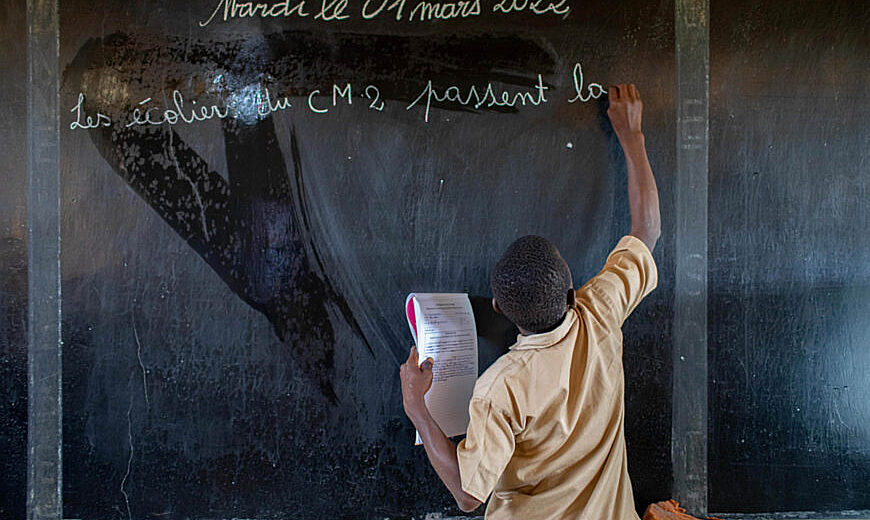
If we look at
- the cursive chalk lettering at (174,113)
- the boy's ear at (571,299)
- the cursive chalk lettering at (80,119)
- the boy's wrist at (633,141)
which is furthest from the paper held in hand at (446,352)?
the cursive chalk lettering at (80,119)

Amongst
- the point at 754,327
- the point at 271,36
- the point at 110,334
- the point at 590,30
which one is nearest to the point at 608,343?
the point at 754,327

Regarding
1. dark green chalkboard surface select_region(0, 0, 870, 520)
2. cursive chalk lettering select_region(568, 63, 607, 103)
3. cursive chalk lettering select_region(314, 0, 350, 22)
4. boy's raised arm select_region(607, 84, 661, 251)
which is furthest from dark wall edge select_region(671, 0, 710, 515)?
cursive chalk lettering select_region(314, 0, 350, 22)

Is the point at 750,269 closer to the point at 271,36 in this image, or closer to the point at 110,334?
the point at 271,36

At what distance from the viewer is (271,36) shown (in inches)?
63.4

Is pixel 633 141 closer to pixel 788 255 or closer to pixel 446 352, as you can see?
pixel 788 255

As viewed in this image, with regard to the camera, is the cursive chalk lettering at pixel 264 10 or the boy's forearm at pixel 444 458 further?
the cursive chalk lettering at pixel 264 10

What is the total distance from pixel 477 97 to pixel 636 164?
0.49m

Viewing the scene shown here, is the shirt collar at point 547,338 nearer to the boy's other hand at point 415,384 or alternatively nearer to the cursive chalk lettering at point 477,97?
the boy's other hand at point 415,384

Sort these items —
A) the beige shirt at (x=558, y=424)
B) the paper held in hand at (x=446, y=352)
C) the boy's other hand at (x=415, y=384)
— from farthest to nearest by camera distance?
the paper held in hand at (x=446, y=352) → the boy's other hand at (x=415, y=384) → the beige shirt at (x=558, y=424)

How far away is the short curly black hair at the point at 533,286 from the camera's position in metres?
1.11

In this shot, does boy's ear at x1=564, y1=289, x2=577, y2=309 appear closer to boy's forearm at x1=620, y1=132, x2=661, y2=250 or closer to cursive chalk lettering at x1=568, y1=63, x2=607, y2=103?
boy's forearm at x1=620, y1=132, x2=661, y2=250

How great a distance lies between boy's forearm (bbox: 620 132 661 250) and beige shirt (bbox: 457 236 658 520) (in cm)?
28

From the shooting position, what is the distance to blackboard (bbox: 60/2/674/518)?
5.25ft

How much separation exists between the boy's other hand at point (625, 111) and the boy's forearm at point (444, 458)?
3.16 ft
